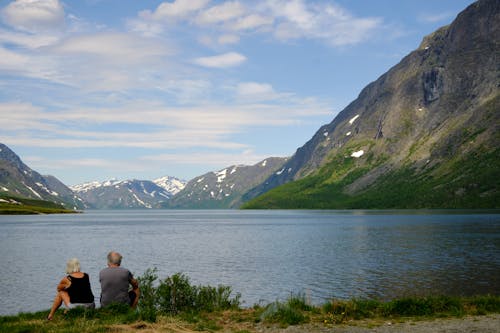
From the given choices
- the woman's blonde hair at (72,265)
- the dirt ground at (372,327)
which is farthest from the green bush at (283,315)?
the woman's blonde hair at (72,265)

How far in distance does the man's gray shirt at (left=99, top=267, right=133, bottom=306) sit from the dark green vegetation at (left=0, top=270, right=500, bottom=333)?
38 cm

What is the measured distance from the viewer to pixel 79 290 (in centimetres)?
2147

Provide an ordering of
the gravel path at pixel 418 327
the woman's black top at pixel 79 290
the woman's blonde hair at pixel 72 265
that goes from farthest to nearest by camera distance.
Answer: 1. the gravel path at pixel 418 327
2. the woman's black top at pixel 79 290
3. the woman's blonde hair at pixel 72 265

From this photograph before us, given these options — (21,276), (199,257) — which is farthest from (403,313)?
(199,257)

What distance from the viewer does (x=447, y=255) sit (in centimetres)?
7862

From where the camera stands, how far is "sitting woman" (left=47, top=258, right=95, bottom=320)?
68.2ft

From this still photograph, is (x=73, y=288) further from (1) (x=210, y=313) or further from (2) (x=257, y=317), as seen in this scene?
(2) (x=257, y=317)

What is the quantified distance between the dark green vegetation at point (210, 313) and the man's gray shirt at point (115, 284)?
15.0 inches

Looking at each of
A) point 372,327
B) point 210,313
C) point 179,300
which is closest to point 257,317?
point 210,313

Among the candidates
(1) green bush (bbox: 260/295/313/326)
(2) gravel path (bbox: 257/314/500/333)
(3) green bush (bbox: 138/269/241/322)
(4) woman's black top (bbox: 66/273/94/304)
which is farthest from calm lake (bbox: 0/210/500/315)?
(4) woman's black top (bbox: 66/273/94/304)

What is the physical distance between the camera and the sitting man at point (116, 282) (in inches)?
874

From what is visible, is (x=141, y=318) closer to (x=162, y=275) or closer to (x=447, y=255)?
(x=162, y=275)

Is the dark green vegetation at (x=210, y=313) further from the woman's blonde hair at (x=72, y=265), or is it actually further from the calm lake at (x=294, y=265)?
the calm lake at (x=294, y=265)

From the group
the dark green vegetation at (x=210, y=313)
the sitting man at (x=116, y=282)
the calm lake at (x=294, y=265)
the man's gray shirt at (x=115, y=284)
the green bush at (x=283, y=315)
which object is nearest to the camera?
the dark green vegetation at (x=210, y=313)
